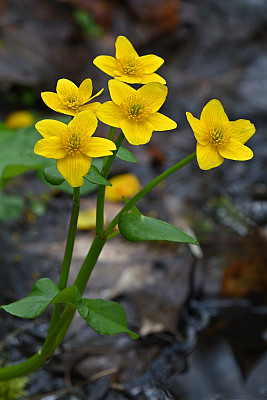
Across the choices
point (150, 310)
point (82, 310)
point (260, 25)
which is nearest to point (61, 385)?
point (150, 310)

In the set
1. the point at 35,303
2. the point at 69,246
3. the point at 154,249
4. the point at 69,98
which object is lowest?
the point at 154,249

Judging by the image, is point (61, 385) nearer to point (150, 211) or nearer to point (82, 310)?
point (82, 310)

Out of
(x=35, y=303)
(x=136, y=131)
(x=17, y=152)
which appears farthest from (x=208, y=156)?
(x=17, y=152)

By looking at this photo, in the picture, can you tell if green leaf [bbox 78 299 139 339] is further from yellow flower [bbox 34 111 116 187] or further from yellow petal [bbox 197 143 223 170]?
yellow petal [bbox 197 143 223 170]

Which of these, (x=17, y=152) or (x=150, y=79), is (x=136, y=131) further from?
(x=17, y=152)

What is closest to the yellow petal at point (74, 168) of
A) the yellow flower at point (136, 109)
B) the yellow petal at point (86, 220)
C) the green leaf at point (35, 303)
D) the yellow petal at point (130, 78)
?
the yellow flower at point (136, 109)

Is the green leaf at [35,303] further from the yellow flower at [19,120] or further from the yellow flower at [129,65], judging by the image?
the yellow flower at [19,120]
